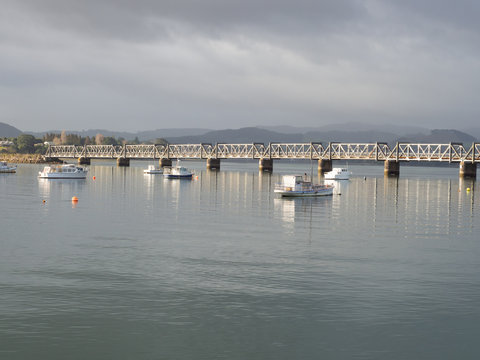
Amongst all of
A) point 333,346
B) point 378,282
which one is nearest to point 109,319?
point 333,346

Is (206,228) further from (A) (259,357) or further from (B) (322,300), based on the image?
(A) (259,357)

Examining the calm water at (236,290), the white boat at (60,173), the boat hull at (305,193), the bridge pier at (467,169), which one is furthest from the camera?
the bridge pier at (467,169)

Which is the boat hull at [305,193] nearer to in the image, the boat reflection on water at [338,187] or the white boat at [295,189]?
the white boat at [295,189]

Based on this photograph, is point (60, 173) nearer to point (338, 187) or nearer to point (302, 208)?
point (338, 187)

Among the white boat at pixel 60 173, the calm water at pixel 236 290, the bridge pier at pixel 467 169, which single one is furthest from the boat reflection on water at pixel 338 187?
the white boat at pixel 60 173

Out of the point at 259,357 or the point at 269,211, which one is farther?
the point at 269,211

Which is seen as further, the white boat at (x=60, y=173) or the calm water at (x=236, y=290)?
the white boat at (x=60, y=173)

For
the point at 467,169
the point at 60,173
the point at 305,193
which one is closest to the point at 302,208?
the point at 305,193

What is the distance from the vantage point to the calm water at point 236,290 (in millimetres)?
22031

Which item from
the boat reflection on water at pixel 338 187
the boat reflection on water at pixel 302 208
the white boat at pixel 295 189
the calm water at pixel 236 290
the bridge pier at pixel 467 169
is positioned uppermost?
the bridge pier at pixel 467 169

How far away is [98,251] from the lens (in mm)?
40219

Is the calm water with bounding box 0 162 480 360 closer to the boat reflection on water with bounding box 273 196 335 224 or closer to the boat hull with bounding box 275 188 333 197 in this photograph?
the boat reflection on water with bounding box 273 196 335 224

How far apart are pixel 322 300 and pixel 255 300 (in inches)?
134

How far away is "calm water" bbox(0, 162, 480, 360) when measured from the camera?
22031 millimetres
